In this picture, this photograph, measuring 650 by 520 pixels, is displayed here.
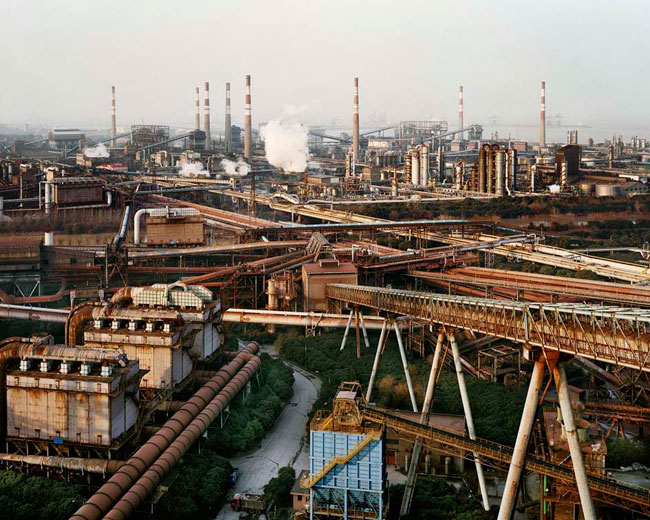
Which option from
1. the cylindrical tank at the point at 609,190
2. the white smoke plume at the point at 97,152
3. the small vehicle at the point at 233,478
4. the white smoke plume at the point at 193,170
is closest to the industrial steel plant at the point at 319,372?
the small vehicle at the point at 233,478

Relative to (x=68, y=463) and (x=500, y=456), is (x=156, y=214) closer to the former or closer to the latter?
(x=68, y=463)

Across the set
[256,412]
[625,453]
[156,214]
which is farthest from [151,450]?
[156,214]

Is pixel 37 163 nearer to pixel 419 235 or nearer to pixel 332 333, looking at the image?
pixel 419 235

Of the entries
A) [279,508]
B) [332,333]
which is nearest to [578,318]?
[279,508]

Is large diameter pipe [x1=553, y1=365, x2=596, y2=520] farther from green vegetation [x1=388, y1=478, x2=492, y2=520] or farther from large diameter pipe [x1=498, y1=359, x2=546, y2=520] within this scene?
green vegetation [x1=388, y1=478, x2=492, y2=520]

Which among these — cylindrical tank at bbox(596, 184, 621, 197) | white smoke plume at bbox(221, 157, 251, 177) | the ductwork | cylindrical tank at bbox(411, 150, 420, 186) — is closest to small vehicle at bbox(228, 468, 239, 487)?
the ductwork

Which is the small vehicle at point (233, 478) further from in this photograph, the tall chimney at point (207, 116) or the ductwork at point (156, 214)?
the tall chimney at point (207, 116)
